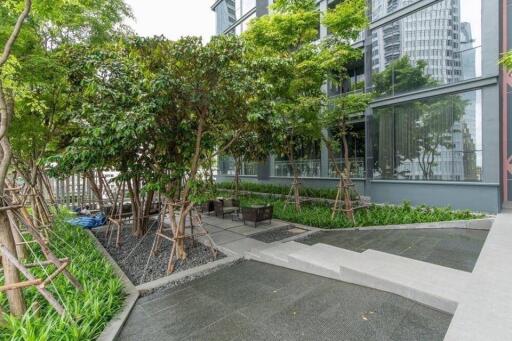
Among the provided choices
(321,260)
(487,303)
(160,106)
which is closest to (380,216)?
(321,260)

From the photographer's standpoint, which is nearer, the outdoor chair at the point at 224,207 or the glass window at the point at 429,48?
the glass window at the point at 429,48

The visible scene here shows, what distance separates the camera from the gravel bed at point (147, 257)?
504cm

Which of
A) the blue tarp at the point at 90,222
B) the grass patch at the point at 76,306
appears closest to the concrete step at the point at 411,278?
the grass patch at the point at 76,306

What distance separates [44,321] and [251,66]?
204 inches

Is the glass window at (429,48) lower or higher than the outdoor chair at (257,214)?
higher

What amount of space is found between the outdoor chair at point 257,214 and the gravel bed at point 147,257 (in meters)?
2.04

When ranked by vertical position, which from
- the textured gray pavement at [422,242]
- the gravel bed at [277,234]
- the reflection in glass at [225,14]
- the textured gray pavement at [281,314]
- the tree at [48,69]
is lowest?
the textured gray pavement at [281,314]

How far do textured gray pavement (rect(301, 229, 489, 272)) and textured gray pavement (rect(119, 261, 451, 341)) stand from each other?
80.5 inches

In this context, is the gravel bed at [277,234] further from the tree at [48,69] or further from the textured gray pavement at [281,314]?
the tree at [48,69]

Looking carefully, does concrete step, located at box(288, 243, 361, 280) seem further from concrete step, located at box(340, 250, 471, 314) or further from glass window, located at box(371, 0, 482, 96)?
glass window, located at box(371, 0, 482, 96)

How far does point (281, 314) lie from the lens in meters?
3.58

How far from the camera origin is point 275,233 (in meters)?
7.65

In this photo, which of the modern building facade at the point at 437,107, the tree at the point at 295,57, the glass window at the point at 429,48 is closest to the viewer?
the tree at the point at 295,57

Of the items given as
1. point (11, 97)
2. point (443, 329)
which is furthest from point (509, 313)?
point (11, 97)
